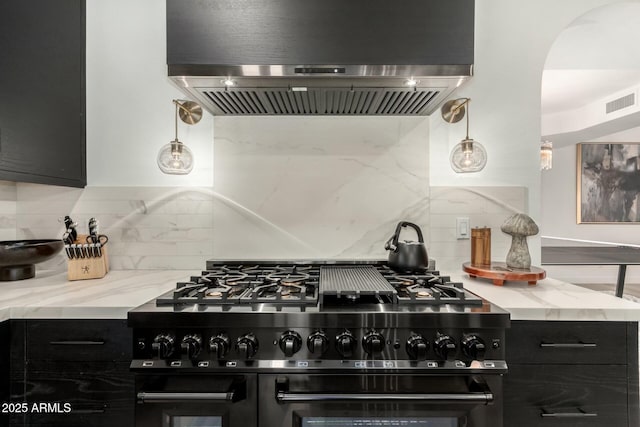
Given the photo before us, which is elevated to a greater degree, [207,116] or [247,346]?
[207,116]

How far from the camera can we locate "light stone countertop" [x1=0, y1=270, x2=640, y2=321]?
3.78 feet

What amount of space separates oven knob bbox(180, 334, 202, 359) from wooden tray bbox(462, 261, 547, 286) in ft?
4.01

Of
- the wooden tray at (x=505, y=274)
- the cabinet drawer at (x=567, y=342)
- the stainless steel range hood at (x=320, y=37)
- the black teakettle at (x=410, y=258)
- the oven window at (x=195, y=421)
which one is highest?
the stainless steel range hood at (x=320, y=37)

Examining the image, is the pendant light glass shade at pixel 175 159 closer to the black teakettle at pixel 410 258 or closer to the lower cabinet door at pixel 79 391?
the lower cabinet door at pixel 79 391

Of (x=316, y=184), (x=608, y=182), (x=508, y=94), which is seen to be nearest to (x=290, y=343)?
(x=316, y=184)

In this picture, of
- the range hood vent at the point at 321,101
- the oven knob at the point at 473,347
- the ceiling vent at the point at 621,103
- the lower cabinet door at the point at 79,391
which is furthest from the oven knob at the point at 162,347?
the ceiling vent at the point at 621,103

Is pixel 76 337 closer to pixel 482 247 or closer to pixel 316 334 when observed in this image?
pixel 316 334

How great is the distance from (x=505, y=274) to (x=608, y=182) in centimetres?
562

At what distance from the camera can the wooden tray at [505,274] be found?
1.47m

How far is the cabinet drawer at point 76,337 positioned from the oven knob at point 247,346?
0.44 metres

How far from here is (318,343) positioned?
1039 mm

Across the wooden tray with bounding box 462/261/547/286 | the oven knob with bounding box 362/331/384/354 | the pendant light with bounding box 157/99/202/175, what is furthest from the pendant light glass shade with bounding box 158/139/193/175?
the wooden tray with bounding box 462/261/547/286

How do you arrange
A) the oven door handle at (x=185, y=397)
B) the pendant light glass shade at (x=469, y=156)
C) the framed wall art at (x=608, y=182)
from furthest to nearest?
the framed wall art at (x=608, y=182) → the pendant light glass shade at (x=469, y=156) → the oven door handle at (x=185, y=397)

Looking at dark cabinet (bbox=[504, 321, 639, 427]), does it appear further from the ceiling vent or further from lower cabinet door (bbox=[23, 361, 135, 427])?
the ceiling vent
